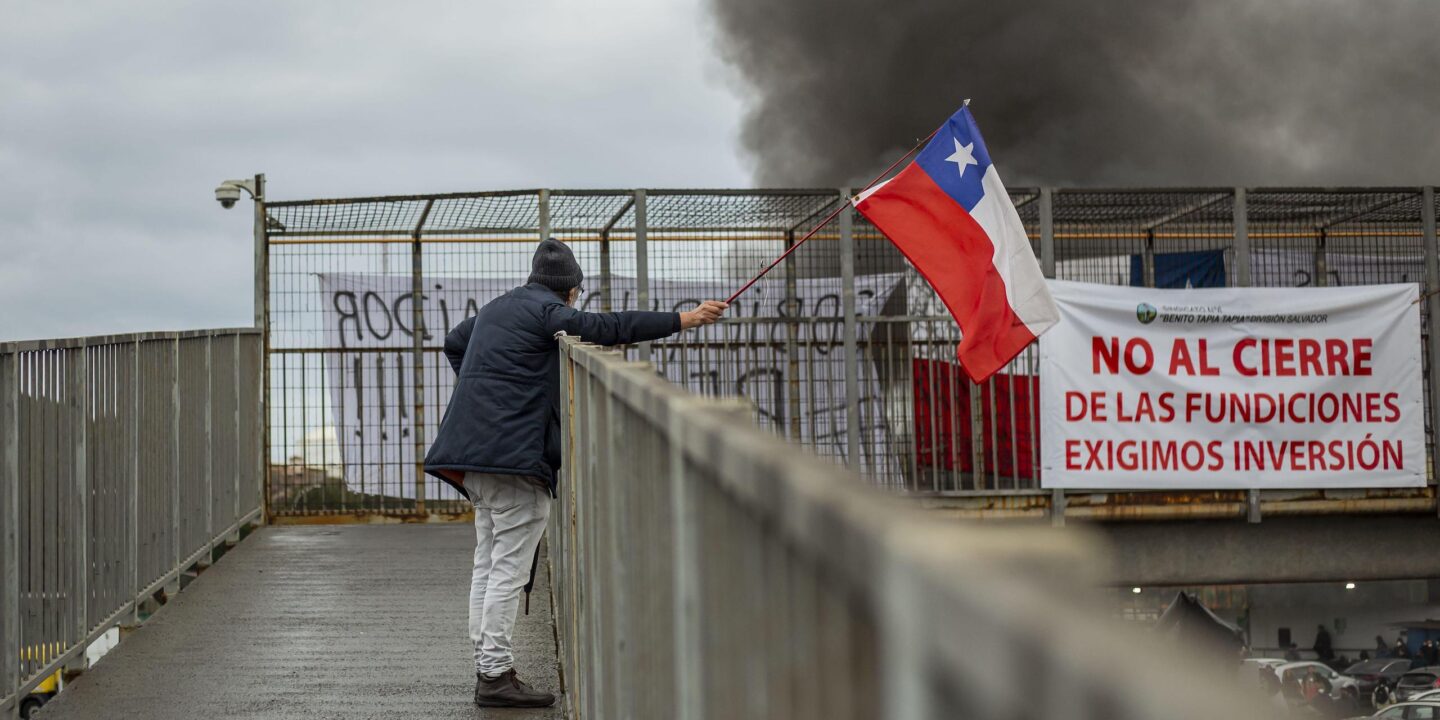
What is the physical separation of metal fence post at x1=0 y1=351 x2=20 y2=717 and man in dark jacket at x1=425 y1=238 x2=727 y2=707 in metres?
1.56

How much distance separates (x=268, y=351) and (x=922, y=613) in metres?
12.1

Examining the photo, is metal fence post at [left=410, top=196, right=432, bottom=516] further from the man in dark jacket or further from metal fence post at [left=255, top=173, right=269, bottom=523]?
the man in dark jacket

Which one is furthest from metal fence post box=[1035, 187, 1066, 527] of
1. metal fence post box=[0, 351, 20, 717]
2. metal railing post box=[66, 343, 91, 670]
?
metal fence post box=[0, 351, 20, 717]

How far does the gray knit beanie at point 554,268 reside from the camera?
217 inches

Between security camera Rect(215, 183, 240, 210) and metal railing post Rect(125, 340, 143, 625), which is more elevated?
security camera Rect(215, 183, 240, 210)

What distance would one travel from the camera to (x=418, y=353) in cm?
1208

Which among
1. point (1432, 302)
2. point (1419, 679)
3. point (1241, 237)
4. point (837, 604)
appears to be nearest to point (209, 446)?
point (1241, 237)

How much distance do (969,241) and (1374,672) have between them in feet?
57.8

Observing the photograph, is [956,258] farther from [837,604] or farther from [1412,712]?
[1412,712]

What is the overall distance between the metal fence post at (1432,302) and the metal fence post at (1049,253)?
331cm

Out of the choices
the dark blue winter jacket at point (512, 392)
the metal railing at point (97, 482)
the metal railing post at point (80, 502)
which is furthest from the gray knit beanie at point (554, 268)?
the metal railing post at point (80, 502)

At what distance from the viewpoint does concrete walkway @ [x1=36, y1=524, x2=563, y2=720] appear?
566cm

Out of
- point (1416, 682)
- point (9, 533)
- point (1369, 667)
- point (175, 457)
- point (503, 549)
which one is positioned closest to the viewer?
point (9, 533)

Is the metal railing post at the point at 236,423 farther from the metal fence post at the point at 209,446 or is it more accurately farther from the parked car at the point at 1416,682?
the parked car at the point at 1416,682
